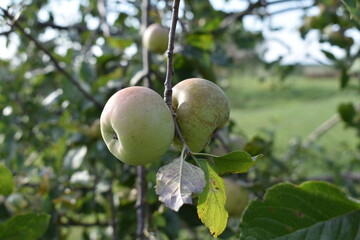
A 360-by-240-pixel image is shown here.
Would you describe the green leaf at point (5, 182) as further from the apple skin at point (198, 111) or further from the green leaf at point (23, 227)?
the apple skin at point (198, 111)

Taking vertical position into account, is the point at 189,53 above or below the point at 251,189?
above

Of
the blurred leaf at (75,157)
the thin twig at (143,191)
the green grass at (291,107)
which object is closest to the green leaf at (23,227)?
the thin twig at (143,191)

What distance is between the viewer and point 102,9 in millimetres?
2285

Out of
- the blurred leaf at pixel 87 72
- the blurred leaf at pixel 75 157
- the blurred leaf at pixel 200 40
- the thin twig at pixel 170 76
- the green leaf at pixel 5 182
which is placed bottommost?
the blurred leaf at pixel 75 157

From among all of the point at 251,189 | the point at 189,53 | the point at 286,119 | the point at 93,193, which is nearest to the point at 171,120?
the point at 251,189

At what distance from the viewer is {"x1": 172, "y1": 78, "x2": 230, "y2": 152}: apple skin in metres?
0.83

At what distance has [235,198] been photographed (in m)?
1.30

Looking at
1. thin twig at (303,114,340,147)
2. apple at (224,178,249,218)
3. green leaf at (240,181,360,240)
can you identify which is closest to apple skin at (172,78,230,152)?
green leaf at (240,181,360,240)

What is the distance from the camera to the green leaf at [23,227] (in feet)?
3.26

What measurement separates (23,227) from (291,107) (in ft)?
32.4

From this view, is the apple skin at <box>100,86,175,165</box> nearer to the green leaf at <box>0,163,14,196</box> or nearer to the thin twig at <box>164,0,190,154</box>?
the thin twig at <box>164,0,190,154</box>

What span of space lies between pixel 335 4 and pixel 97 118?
137 centimetres

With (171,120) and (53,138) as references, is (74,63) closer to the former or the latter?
(53,138)

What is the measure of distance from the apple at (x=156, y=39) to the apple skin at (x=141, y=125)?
76 centimetres
